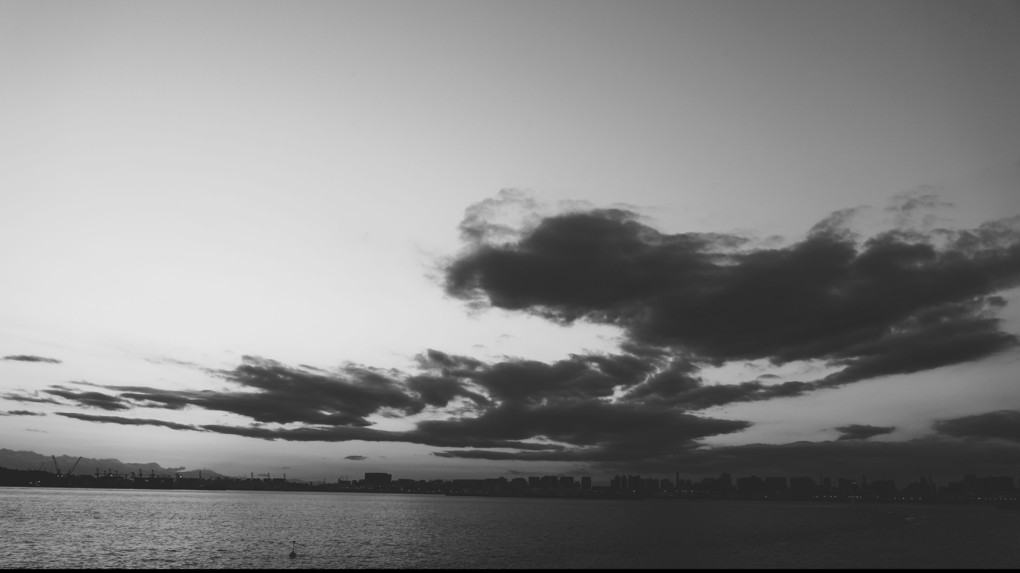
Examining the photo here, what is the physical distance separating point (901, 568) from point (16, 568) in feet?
456

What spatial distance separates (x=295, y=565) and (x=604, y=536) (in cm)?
9480

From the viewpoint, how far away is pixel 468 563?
111812mm

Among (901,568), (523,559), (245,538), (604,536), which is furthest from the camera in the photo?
(604,536)

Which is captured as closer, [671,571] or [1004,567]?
[671,571]

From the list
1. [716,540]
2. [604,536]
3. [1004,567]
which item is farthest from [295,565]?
[1004,567]

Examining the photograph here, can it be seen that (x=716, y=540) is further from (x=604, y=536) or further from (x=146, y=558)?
(x=146, y=558)

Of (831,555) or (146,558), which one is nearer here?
(146,558)

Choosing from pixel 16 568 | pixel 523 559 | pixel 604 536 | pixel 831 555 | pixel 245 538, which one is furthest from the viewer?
pixel 604 536

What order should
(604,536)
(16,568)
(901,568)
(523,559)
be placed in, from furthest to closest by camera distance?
(604,536) → (523,559) → (901,568) → (16,568)

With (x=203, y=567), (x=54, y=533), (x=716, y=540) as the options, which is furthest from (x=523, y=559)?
(x=54, y=533)

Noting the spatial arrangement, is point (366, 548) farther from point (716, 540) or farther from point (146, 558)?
point (716, 540)

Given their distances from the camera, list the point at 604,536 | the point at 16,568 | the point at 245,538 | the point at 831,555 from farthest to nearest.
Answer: the point at 604,536, the point at 245,538, the point at 831,555, the point at 16,568

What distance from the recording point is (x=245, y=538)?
16262 cm

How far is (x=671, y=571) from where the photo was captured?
101 m
